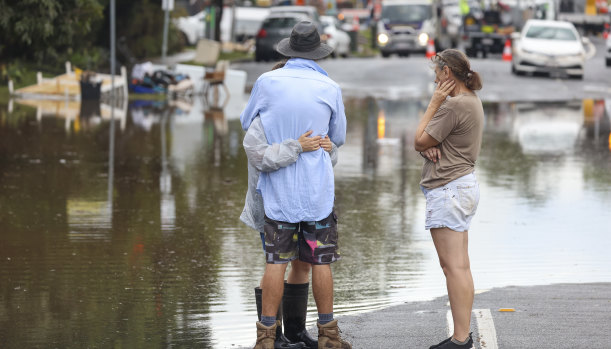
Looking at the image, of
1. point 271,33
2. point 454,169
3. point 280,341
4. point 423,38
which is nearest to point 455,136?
point 454,169

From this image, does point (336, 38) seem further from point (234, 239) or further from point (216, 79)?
point (234, 239)

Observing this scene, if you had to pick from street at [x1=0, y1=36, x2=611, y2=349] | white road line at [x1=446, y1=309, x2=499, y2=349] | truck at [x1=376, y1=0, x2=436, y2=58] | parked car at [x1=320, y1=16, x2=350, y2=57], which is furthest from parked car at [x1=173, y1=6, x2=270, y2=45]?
white road line at [x1=446, y1=309, x2=499, y2=349]

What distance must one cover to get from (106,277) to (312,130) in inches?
104

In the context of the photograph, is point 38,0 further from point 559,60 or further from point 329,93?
point 329,93

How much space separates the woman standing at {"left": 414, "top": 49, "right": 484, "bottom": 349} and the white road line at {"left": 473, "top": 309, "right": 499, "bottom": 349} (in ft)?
0.59

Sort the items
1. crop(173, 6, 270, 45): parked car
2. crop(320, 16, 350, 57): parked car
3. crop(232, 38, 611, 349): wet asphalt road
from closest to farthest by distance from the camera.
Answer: crop(232, 38, 611, 349): wet asphalt road → crop(320, 16, 350, 57): parked car → crop(173, 6, 270, 45): parked car

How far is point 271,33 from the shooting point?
36.0 metres

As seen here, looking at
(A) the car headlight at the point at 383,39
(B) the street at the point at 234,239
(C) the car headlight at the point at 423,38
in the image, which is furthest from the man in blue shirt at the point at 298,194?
(A) the car headlight at the point at 383,39

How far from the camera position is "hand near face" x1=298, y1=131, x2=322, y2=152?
5777 millimetres

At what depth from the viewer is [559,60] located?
3073cm

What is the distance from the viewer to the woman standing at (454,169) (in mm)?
5863

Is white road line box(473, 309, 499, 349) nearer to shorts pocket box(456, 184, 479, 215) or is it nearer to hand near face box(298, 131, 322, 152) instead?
shorts pocket box(456, 184, 479, 215)

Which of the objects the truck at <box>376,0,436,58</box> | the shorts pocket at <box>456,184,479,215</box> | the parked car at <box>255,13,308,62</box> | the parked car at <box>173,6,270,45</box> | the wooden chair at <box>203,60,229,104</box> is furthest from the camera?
the parked car at <box>173,6,270,45</box>

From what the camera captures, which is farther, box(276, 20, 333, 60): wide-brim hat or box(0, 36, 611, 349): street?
box(0, 36, 611, 349): street
